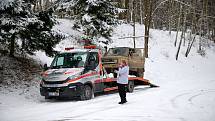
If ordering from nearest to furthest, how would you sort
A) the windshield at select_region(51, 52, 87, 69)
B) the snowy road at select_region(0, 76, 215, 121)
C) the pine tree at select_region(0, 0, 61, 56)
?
the snowy road at select_region(0, 76, 215, 121)
the windshield at select_region(51, 52, 87, 69)
the pine tree at select_region(0, 0, 61, 56)

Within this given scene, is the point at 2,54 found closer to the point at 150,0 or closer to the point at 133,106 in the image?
the point at 133,106

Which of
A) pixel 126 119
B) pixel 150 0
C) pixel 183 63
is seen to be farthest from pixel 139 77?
pixel 183 63

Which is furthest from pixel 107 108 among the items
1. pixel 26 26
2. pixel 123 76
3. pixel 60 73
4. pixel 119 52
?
pixel 119 52

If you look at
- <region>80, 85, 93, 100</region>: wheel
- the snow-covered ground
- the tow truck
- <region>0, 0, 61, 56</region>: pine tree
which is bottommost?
the snow-covered ground

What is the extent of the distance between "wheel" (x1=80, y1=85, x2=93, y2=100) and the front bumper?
0.23m

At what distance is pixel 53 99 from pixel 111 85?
9.88ft

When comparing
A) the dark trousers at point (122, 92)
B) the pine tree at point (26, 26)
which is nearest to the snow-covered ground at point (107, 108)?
the dark trousers at point (122, 92)

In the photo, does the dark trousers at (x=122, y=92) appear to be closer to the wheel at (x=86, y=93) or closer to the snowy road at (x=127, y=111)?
the snowy road at (x=127, y=111)

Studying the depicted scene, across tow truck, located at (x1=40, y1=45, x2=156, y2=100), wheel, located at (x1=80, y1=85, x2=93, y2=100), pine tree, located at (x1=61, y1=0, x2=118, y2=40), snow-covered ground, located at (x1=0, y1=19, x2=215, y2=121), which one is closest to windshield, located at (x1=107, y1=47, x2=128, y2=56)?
tow truck, located at (x1=40, y1=45, x2=156, y2=100)

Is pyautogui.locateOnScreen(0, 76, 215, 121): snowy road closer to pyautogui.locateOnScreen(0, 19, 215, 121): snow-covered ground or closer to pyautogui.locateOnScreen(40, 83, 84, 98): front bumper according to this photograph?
pyautogui.locateOnScreen(0, 19, 215, 121): snow-covered ground

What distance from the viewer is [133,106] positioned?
12305mm

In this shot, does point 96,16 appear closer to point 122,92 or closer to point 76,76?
point 76,76

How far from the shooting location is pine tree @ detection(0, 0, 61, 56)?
15242 mm

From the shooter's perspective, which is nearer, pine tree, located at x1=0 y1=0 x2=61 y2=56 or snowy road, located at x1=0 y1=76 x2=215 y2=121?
snowy road, located at x1=0 y1=76 x2=215 y2=121
